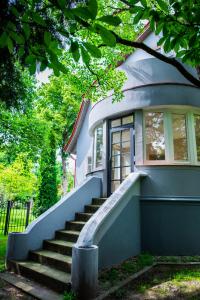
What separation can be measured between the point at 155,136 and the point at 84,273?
4.92 m

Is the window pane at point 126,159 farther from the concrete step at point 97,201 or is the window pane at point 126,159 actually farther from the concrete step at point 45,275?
the concrete step at point 45,275

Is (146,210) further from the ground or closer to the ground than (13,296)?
further from the ground

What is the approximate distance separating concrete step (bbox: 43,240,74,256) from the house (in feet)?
0.07

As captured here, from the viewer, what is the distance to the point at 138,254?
708 centimetres

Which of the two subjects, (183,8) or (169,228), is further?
(169,228)

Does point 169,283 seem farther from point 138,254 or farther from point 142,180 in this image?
point 142,180

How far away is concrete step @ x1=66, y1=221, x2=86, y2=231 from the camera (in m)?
7.30

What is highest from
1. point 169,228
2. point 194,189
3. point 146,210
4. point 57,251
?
point 194,189

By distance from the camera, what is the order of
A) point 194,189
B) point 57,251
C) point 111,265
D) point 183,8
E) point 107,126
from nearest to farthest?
1. point 183,8
2. point 111,265
3. point 57,251
4. point 194,189
5. point 107,126

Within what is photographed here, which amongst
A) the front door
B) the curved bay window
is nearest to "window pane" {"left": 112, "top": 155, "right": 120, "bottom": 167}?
the front door

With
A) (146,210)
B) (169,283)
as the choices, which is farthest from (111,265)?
(146,210)

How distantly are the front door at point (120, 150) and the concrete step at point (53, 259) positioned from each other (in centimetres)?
333

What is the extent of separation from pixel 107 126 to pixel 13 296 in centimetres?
619

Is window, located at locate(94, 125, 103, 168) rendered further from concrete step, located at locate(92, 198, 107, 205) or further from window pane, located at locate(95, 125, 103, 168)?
concrete step, located at locate(92, 198, 107, 205)
